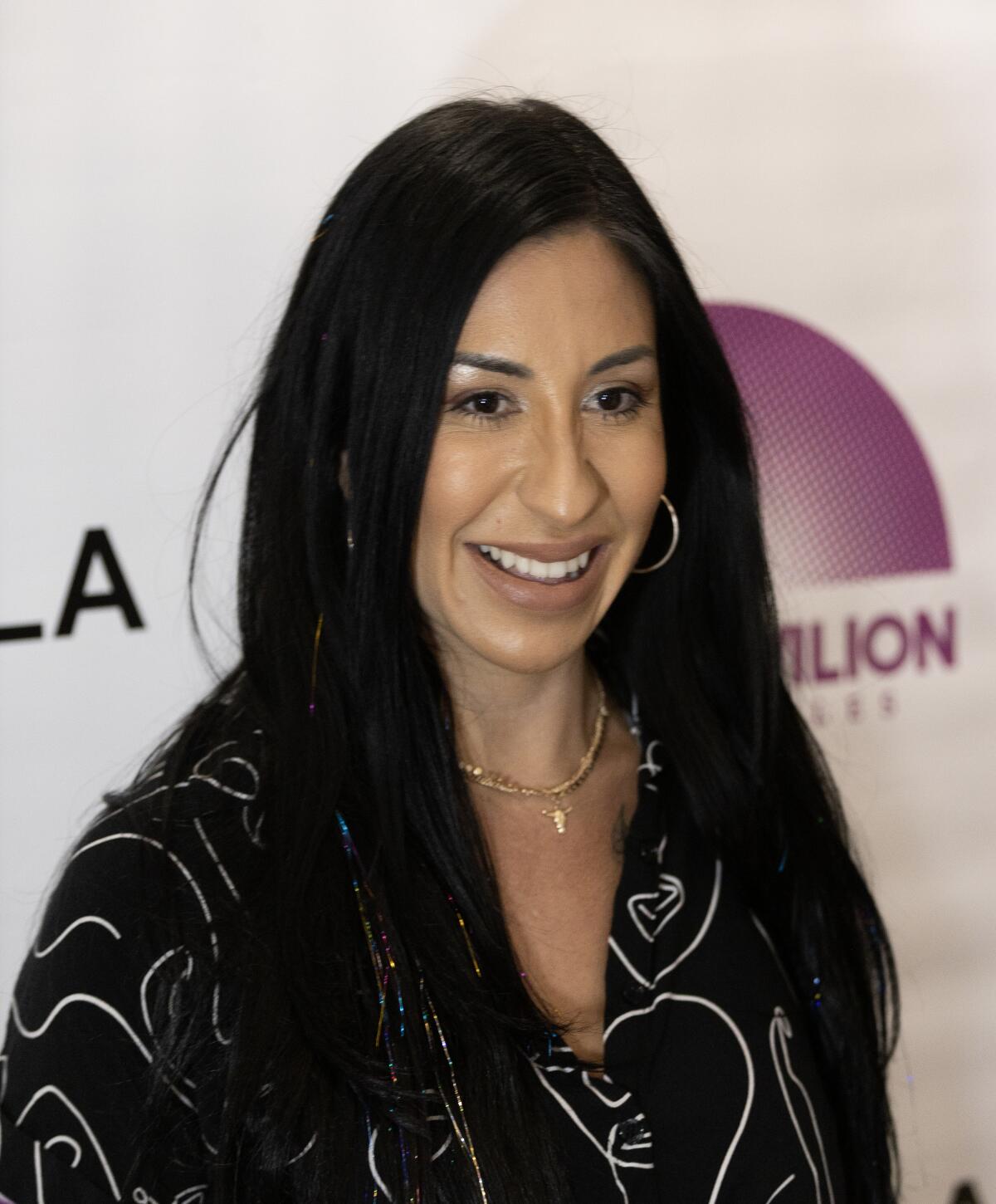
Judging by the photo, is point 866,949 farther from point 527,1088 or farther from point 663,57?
point 663,57

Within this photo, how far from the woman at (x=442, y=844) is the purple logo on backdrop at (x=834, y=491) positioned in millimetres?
537

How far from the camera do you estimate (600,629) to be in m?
1.52

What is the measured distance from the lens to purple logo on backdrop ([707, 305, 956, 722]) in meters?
1.91

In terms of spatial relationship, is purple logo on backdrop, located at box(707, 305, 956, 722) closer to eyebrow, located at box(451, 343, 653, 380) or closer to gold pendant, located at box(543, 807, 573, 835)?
gold pendant, located at box(543, 807, 573, 835)

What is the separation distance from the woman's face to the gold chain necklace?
0.15 meters

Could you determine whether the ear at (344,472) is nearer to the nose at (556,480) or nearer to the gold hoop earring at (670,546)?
the nose at (556,480)

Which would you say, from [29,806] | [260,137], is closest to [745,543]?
[260,137]

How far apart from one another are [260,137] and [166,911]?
92 centimetres

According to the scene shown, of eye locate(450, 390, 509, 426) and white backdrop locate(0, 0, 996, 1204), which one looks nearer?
eye locate(450, 390, 509, 426)

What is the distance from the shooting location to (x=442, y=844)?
4.04 feet

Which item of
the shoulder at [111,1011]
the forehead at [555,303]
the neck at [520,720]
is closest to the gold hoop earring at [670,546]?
the neck at [520,720]

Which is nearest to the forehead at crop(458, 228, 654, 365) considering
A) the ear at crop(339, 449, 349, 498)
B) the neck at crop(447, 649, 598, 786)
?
the ear at crop(339, 449, 349, 498)

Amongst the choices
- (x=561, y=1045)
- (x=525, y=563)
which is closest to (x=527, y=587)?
(x=525, y=563)

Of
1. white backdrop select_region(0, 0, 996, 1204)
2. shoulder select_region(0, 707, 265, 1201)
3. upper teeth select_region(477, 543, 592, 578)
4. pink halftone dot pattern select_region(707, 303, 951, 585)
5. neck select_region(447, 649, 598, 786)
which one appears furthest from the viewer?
pink halftone dot pattern select_region(707, 303, 951, 585)
